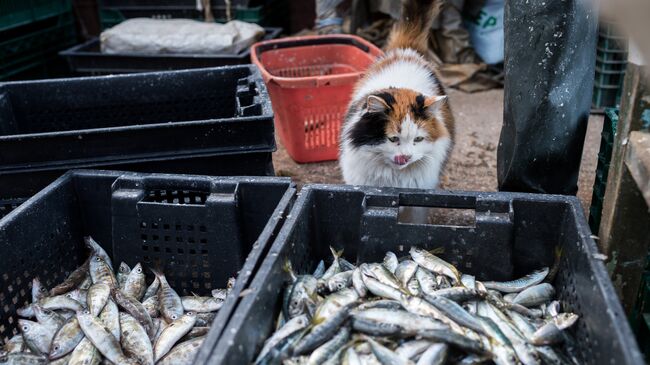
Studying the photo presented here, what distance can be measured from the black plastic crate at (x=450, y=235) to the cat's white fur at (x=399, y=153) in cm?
49

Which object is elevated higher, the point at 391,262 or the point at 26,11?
the point at 26,11

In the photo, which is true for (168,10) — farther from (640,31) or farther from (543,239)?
(640,31)

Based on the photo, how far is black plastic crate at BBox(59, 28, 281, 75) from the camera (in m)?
4.83

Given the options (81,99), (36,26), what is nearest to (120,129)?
(81,99)

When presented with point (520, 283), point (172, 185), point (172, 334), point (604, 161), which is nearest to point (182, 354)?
point (172, 334)

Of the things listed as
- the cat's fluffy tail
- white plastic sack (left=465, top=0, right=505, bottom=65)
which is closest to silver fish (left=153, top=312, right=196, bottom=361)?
the cat's fluffy tail

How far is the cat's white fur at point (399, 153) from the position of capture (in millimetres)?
2723

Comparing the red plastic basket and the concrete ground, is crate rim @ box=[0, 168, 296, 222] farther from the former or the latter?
the concrete ground

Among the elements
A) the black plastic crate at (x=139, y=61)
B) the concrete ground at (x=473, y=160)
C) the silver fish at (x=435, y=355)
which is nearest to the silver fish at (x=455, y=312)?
the silver fish at (x=435, y=355)

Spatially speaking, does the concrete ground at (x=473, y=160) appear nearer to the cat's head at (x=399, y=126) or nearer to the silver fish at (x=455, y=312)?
the cat's head at (x=399, y=126)

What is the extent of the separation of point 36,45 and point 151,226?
413 centimetres

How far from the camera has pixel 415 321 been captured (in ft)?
5.90

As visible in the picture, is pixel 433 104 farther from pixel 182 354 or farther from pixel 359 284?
pixel 182 354

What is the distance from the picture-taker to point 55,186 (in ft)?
8.02
